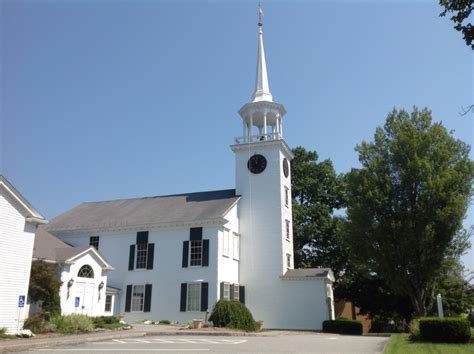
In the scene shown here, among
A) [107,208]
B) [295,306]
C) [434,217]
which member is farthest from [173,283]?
[434,217]

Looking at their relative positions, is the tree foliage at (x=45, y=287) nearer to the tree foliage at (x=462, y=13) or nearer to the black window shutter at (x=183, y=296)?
the black window shutter at (x=183, y=296)

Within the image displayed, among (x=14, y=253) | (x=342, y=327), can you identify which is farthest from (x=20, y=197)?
(x=342, y=327)

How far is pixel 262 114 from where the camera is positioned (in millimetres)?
36781

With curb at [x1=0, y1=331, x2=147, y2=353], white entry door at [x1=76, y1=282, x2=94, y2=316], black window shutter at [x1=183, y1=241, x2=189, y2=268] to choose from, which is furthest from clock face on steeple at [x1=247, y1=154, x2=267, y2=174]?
curb at [x1=0, y1=331, x2=147, y2=353]

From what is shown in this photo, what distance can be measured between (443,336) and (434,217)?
1004 cm

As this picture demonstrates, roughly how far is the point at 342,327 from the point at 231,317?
7795 millimetres

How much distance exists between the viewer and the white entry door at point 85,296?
86.3ft

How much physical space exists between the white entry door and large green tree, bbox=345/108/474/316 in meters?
16.9

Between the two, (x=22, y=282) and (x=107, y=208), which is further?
(x=107, y=208)

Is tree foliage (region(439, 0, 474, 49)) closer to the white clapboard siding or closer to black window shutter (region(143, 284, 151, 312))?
the white clapboard siding

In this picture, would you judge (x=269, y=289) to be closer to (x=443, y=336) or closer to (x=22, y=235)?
(x=443, y=336)

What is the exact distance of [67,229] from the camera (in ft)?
116

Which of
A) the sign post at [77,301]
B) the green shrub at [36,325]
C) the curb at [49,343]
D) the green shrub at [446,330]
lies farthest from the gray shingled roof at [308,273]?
the green shrub at [36,325]

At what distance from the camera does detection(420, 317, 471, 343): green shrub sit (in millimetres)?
17875
